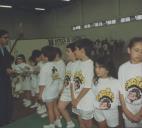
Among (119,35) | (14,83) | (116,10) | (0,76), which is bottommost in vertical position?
(14,83)

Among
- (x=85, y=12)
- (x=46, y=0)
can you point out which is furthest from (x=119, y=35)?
(x=46, y=0)

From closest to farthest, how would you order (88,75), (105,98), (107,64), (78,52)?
(105,98) → (107,64) → (88,75) → (78,52)

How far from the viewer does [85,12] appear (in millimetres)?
9969

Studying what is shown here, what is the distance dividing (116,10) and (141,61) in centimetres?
672

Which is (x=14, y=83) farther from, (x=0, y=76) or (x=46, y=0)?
(x=46, y=0)

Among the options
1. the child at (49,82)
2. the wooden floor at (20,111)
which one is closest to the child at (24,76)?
the wooden floor at (20,111)

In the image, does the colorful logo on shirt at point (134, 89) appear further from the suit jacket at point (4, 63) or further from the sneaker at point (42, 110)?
the sneaker at point (42, 110)

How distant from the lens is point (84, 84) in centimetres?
293

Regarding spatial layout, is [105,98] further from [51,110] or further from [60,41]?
[60,41]

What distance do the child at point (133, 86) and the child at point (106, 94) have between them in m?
0.17

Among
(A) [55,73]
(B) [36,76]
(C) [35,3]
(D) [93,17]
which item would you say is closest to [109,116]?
(A) [55,73]

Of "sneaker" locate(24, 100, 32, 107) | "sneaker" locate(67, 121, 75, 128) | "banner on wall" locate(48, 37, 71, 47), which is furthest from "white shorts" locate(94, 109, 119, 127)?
"banner on wall" locate(48, 37, 71, 47)

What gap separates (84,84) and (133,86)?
69 centimetres

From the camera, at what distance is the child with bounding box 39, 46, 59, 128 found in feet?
12.1
